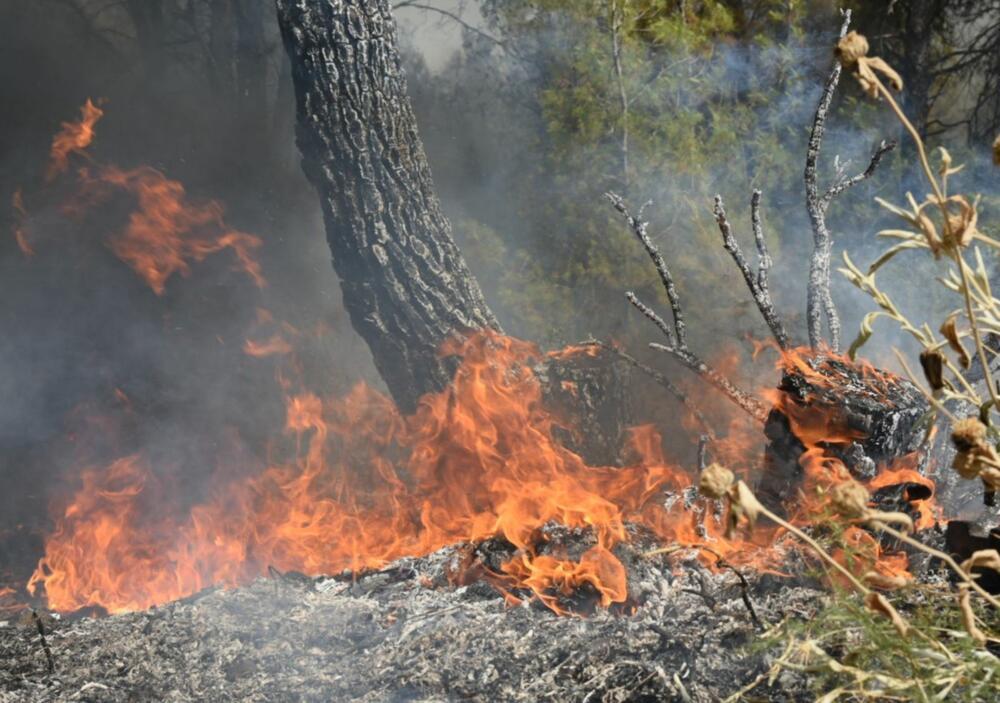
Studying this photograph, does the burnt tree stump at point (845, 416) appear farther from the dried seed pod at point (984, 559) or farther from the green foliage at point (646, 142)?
the green foliage at point (646, 142)

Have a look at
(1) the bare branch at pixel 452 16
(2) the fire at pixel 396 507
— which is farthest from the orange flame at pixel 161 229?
(1) the bare branch at pixel 452 16

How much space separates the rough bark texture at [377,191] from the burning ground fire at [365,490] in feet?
0.68

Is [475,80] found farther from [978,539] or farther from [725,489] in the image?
[725,489]

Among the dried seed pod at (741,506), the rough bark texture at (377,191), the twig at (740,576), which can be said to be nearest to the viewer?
the dried seed pod at (741,506)

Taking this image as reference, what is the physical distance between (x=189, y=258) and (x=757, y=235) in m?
4.77

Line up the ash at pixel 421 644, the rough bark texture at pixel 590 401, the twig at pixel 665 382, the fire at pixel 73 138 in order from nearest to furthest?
the ash at pixel 421 644 < the twig at pixel 665 382 < the rough bark texture at pixel 590 401 < the fire at pixel 73 138

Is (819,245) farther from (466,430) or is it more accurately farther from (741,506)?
(741,506)

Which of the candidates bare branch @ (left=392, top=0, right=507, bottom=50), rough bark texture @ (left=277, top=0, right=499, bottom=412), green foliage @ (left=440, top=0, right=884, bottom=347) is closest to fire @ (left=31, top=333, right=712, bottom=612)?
rough bark texture @ (left=277, top=0, right=499, bottom=412)

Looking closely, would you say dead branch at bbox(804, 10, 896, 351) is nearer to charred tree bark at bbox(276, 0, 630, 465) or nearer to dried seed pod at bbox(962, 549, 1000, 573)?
charred tree bark at bbox(276, 0, 630, 465)

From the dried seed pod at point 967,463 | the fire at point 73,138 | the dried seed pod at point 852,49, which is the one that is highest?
the fire at point 73,138

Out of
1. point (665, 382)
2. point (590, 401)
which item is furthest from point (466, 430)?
point (665, 382)

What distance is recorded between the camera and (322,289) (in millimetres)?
7566

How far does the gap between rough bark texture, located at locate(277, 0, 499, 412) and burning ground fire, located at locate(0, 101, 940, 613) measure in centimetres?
21

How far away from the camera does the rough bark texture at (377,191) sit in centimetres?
461
